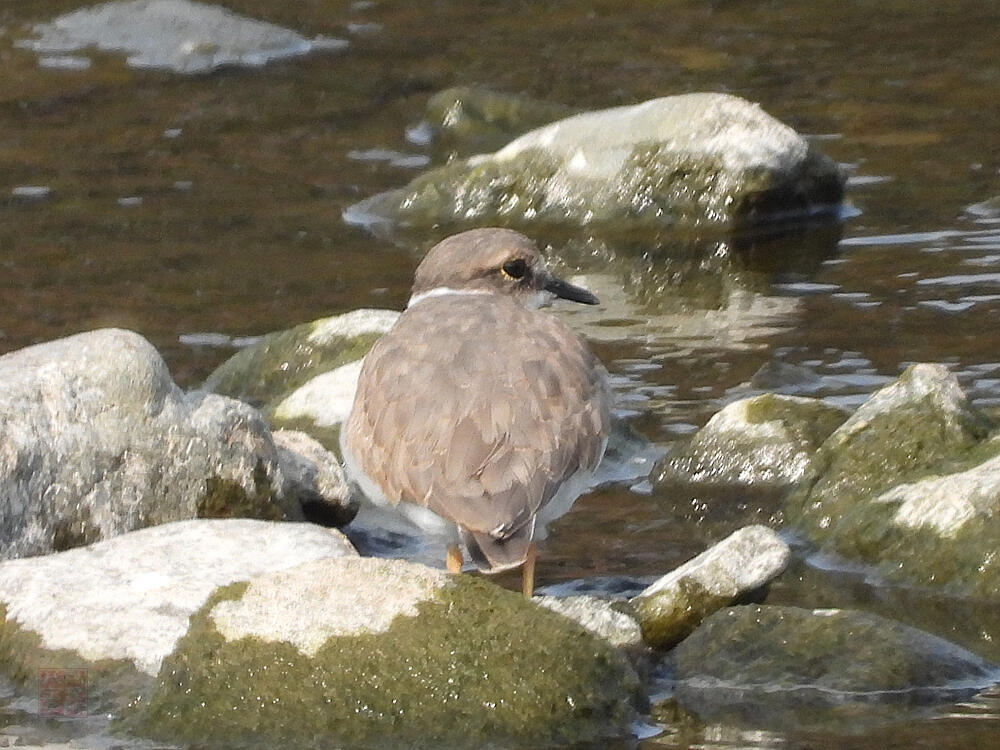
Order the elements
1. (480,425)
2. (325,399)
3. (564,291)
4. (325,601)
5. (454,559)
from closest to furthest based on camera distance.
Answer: (325,601), (480,425), (454,559), (564,291), (325,399)

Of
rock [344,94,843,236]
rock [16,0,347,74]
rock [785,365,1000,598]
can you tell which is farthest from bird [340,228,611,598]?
rock [16,0,347,74]

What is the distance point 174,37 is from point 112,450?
30.7 feet

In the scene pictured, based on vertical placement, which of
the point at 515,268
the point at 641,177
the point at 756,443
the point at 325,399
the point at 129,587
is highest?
the point at 515,268

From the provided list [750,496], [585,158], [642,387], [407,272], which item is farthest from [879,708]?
[585,158]

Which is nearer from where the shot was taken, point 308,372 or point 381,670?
point 381,670

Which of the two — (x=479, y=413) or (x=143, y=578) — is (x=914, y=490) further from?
(x=143, y=578)

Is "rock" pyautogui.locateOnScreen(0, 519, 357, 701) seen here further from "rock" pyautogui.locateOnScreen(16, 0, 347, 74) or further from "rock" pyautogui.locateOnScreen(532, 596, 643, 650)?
"rock" pyautogui.locateOnScreen(16, 0, 347, 74)

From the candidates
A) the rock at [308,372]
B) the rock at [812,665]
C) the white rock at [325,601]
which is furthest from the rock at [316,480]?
the rock at [812,665]

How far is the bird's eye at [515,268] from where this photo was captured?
6.87 meters

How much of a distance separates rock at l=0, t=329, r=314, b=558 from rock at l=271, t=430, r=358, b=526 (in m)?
0.37

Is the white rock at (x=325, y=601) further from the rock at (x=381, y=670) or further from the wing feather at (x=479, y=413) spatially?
the wing feather at (x=479, y=413)

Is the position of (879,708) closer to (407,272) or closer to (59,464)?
(59,464)

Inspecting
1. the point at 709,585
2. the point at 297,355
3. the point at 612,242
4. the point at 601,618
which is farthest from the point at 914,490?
the point at 612,242

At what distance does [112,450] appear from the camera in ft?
20.5
